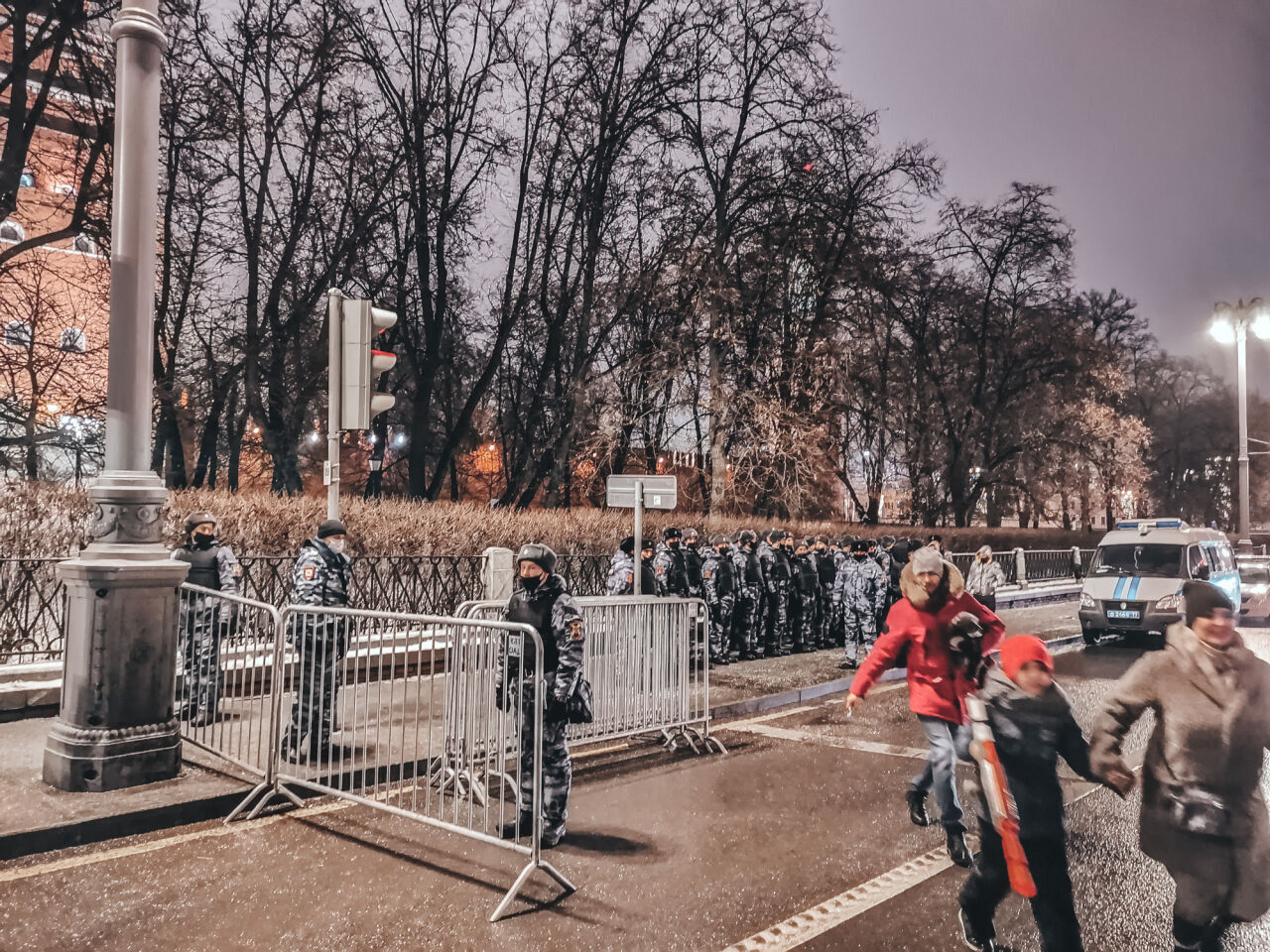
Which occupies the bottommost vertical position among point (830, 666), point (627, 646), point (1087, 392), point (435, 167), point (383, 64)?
point (830, 666)

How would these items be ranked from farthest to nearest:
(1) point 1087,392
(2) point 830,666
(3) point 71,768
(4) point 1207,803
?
(1) point 1087,392 → (2) point 830,666 → (3) point 71,768 → (4) point 1207,803

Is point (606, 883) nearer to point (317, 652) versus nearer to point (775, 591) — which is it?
point (317, 652)

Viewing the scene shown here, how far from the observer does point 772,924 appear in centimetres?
435

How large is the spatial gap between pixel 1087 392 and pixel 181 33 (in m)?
32.9

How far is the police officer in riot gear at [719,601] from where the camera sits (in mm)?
13023

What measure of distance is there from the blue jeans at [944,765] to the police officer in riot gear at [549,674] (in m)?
2.06

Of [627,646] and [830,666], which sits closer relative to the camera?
[627,646]

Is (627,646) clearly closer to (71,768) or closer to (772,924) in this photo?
A: (772,924)

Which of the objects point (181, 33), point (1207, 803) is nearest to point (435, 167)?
point (181, 33)

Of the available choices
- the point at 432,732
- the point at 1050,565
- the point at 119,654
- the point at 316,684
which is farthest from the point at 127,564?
the point at 1050,565

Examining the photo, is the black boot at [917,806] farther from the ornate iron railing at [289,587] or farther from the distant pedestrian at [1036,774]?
the ornate iron railing at [289,587]

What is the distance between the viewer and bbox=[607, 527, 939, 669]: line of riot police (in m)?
12.9

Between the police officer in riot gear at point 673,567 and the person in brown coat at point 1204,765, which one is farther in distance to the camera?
the police officer in riot gear at point 673,567

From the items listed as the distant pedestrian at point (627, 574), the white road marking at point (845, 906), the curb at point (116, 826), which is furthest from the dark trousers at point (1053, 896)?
the distant pedestrian at point (627, 574)
